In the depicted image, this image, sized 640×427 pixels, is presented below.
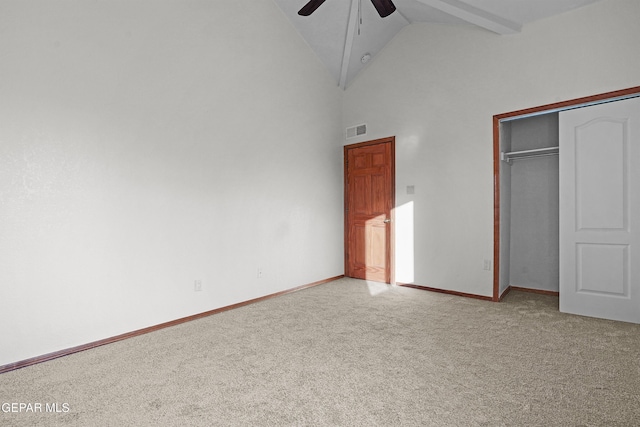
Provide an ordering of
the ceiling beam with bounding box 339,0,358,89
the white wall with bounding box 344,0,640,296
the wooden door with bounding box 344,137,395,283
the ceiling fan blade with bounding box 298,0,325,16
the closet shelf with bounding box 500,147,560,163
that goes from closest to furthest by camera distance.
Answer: the ceiling fan blade with bounding box 298,0,325,16 < the white wall with bounding box 344,0,640,296 < the closet shelf with bounding box 500,147,560,163 < the ceiling beam with bounding box 339,0,358,89 < the wooden door with bounding box 344,137,395,283

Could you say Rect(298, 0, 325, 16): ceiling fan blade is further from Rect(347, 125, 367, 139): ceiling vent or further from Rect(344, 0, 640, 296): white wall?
Rect(347, 125, 367, 139): ceiling vent

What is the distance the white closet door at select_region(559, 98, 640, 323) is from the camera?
3236mm

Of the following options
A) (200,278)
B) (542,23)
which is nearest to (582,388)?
(200,278)

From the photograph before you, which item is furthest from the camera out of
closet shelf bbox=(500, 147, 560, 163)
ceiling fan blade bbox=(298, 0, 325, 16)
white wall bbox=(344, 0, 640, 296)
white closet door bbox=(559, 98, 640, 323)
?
closet shelf bbox=(500, 147, 560, 163)

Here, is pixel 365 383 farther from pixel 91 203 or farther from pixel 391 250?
pixel 391 250

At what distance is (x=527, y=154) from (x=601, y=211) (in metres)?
1.20

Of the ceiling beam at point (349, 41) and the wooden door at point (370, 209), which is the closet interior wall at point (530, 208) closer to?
the wooden door at point (370, 209)

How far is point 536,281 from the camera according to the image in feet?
14.7

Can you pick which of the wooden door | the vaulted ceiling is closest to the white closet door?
the vaulted ceiling

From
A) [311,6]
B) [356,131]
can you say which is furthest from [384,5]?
[356,131]

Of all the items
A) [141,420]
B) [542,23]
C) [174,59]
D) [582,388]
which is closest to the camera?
[141,420]

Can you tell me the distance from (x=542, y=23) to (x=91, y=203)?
4.78 meters

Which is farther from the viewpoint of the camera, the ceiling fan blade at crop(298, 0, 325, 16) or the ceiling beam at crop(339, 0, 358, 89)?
the ceiling beam at crop(339, 0, 358, 89)

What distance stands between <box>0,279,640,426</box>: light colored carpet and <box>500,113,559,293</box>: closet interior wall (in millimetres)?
1065
